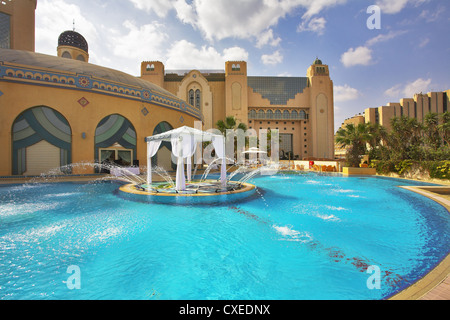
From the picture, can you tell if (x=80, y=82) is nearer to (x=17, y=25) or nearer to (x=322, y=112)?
(x=17, y=25)

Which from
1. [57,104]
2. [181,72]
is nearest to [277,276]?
[57,104]

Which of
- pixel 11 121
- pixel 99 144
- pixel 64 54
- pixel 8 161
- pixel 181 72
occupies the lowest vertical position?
pixel 8 161

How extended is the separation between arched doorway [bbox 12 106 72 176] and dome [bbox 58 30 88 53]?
14529 mm

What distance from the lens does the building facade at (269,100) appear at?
111 feet

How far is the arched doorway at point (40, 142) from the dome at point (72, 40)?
1453 cm

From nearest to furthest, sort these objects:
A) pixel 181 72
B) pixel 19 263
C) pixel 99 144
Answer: pixel 19 263 → pixel 99 144 → pixel 181 72

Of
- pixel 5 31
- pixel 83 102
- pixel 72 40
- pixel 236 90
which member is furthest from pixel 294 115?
pixel 5 31

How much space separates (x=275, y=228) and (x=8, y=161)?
16785 mm

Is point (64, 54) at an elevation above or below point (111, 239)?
above

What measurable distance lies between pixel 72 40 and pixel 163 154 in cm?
1811

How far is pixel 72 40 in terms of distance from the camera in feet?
76.2
